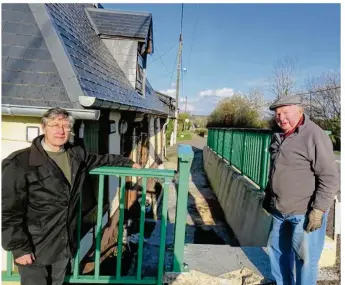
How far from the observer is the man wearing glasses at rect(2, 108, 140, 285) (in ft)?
6.26

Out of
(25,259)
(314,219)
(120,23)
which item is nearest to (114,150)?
(25,259)

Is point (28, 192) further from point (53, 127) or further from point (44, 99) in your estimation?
point (44, 99)

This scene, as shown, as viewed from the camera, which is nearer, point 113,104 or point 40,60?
point 40,60

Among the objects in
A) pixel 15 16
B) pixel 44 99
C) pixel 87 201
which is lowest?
pixel 87 201

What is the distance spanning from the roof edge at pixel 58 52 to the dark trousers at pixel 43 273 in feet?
5.31

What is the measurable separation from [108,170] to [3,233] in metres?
0.88

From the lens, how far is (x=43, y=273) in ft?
7.10

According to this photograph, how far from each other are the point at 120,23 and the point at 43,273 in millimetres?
7164

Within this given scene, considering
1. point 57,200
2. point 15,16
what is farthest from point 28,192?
point 15,16

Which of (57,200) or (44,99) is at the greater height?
(44,99)

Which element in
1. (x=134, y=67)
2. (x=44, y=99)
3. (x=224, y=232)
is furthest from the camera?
(x=134, y=67)

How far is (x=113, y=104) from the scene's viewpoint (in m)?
3.66

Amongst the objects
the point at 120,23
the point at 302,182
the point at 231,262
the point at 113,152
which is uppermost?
the point at 120,23

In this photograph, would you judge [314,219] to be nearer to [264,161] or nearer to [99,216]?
[99,216]
